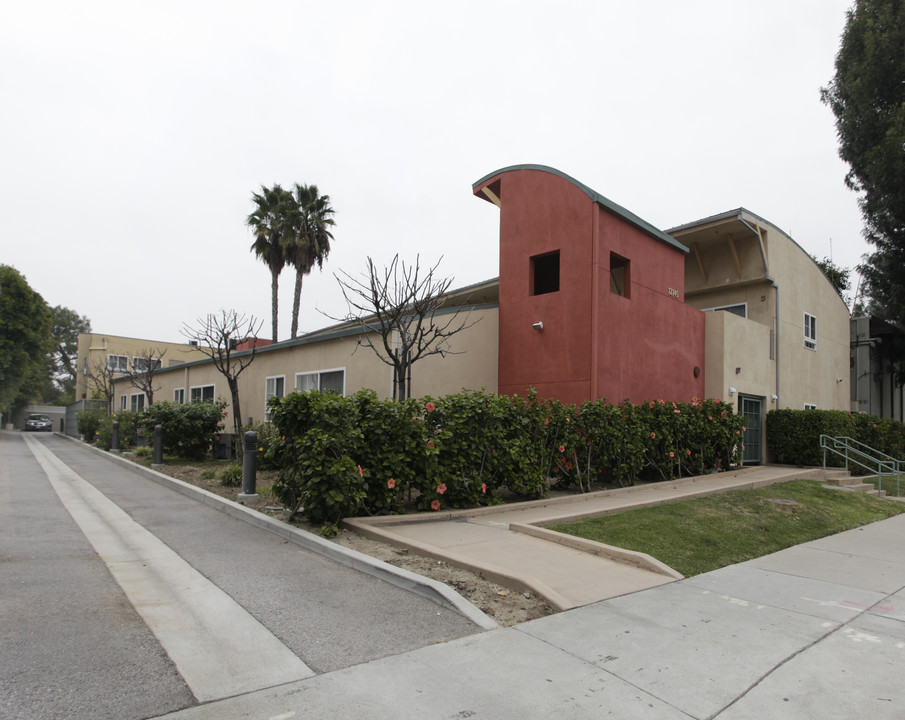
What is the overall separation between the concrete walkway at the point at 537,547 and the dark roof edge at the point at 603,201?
6368mm

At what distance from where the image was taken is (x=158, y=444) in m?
15.5

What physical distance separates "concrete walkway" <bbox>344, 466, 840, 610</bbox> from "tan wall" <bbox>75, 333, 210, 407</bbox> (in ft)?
122

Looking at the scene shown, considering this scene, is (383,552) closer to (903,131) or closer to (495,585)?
(495,585)

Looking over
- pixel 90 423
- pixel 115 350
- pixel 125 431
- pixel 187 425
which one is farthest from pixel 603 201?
pixel 115 350

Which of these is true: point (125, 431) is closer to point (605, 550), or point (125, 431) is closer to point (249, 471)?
point (249, 471)

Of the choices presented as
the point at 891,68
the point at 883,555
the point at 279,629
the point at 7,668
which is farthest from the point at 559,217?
the point at 891,68

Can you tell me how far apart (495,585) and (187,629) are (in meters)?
2.55

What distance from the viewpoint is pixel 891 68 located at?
2222 cm

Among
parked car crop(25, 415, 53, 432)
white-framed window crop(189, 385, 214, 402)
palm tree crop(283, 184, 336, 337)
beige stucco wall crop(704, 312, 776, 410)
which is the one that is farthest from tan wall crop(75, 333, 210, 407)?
beige stucco wall crop(704, 312, 776, 410)

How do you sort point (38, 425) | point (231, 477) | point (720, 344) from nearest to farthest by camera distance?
point (231, 477) < point (720, 344) < point (38, 425)

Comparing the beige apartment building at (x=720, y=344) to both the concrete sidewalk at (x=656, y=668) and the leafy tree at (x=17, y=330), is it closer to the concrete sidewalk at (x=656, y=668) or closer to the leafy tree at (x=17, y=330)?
the concrete sidewalk at (x=656, y=668)

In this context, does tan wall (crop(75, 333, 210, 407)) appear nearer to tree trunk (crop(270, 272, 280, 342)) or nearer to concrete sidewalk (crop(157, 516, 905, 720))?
tree trunk (crop(270, 272, 280, 342))

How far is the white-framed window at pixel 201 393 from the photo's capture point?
881 inches

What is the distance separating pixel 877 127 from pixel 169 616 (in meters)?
27.5
